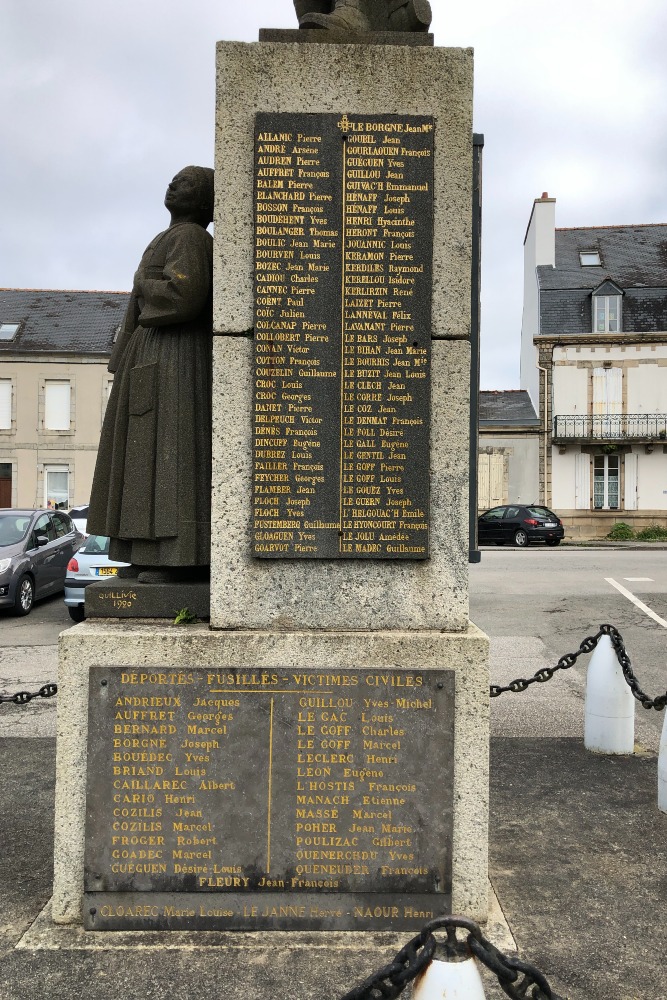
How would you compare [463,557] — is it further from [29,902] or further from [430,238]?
[29,902]

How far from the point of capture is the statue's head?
3615mm

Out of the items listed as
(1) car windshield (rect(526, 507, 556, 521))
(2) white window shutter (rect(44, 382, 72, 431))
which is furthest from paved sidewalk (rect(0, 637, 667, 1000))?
(2) white window shutter (rect(44, 382, 72, 431))

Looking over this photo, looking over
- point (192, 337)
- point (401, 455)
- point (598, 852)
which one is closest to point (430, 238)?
point (401, 455)

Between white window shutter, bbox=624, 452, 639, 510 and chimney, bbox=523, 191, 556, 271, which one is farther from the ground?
chimney, bbox=523, 191, 556, 271

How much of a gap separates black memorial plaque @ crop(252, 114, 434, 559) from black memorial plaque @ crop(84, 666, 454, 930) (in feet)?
1.93

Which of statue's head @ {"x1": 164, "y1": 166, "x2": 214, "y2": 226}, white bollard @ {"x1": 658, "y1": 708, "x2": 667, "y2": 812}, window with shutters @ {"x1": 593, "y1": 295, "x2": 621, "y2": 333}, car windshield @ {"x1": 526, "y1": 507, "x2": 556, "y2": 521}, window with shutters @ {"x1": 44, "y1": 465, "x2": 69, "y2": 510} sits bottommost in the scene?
white bollard @ {"x1": 658, "y1": 708, "x2": 667, "y2": 812}

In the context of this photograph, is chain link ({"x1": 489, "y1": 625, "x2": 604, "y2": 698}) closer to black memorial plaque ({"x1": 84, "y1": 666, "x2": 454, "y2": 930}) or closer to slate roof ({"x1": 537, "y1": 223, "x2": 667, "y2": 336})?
black memorial plaque ({"x1": 84, "y1": 666, "x2": 454, "y2": 930})

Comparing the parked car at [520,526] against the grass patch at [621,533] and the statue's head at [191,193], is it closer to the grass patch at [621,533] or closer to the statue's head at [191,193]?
the grass patch at [621,533]

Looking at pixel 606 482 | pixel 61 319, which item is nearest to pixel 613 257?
pixel 606 482

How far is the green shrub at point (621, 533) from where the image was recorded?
28552 mm

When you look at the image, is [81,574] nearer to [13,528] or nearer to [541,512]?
[13,528]

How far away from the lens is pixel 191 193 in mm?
3615

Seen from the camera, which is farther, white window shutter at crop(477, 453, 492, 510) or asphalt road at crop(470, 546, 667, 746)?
white window shutter at crop(477, 453, 492, 510)

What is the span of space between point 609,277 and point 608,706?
93.9 ft
